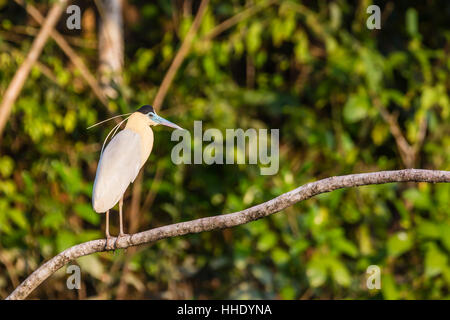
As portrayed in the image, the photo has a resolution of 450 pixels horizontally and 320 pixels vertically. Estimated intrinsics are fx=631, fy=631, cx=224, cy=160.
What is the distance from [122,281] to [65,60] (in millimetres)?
1702

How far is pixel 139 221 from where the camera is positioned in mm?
4164

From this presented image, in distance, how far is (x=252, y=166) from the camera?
405cm

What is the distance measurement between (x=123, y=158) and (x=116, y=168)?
0.04 m

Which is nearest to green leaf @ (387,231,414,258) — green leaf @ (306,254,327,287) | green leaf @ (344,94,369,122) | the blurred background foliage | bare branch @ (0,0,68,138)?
the blurred background foliage

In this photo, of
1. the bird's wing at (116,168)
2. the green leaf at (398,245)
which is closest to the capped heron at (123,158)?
the bird's wing at (116,168)

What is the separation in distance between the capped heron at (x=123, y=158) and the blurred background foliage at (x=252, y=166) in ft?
5.67

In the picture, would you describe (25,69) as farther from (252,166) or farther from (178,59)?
(252,166)

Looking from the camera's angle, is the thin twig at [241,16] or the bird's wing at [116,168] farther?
the thin twig at [241,16]

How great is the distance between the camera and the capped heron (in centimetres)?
169

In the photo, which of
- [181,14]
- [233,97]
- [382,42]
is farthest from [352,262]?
[181,14]

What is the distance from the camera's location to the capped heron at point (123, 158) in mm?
1694

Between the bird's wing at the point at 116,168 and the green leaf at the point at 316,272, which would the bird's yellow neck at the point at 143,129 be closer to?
the bird's wing at the point at 116,168

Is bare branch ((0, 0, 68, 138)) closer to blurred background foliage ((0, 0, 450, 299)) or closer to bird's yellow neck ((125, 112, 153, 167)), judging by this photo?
blurred background foliage ((0, 0, 450, 299))
